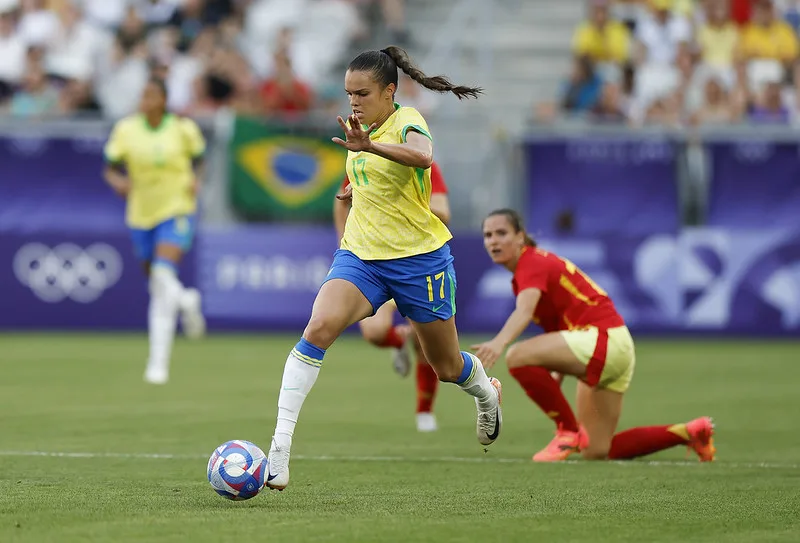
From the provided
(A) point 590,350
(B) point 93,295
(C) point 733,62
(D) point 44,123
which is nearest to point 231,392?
(A) point 590,350

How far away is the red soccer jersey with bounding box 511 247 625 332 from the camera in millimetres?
9773

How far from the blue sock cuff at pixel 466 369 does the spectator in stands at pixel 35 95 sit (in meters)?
14.0

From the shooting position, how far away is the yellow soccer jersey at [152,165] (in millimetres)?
15375

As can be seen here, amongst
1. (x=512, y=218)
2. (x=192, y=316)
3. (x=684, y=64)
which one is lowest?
(x=192, y=316)

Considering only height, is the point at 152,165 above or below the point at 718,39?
below

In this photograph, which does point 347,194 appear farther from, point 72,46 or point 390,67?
point 72,46

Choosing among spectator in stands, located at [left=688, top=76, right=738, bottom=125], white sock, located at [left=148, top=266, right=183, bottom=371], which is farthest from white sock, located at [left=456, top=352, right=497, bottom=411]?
spectator in stands, located at [left=688, top=76, right=738, bottom=125]

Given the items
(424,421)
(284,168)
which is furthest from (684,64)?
(424,421)

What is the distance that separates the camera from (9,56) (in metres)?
22.6

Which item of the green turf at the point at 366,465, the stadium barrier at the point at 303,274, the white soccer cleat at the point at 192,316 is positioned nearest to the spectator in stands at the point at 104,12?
the stadium barrier at the point at 303,274

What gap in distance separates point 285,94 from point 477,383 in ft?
43.5

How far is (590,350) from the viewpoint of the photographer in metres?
9.66

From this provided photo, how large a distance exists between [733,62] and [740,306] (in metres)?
4.24

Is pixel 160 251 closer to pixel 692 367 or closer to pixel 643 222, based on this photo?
pixel 692 367
